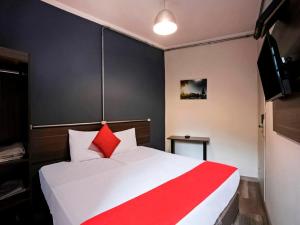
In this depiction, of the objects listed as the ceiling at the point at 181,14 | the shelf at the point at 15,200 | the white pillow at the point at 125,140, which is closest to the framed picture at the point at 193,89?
the ceiling at the point at 181,14

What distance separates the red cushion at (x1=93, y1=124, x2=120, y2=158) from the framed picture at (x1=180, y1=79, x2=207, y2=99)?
87.1 inches

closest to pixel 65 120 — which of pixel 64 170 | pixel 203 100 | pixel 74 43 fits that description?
pixel 64 170

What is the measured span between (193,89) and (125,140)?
81.5 inches

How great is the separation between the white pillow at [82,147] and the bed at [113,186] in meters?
0.12

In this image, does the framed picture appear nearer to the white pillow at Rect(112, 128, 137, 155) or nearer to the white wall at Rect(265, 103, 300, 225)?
the white pillow at Rect(112, 128, 137, 155)

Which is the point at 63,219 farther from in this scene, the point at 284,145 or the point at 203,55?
the point at 203,55

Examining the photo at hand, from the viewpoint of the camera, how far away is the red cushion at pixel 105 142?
2.62 metres

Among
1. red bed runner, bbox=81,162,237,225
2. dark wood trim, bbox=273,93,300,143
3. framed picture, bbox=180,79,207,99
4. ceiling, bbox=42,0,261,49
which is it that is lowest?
red bed runner, bbox=81,162,237,225

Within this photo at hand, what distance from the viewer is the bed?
133cm

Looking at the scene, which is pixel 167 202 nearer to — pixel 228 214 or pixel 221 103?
pixel 228 214

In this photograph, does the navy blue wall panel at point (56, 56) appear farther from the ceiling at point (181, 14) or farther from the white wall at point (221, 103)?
the white wall at point (221, 103)

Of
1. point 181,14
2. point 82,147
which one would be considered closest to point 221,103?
point 181,14

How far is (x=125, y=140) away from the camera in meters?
3.08

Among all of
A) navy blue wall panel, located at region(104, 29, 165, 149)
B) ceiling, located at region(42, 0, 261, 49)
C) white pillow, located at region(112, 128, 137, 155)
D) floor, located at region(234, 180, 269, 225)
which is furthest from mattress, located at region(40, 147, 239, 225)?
ceiling, located at region(42, 0, 261, 49)
